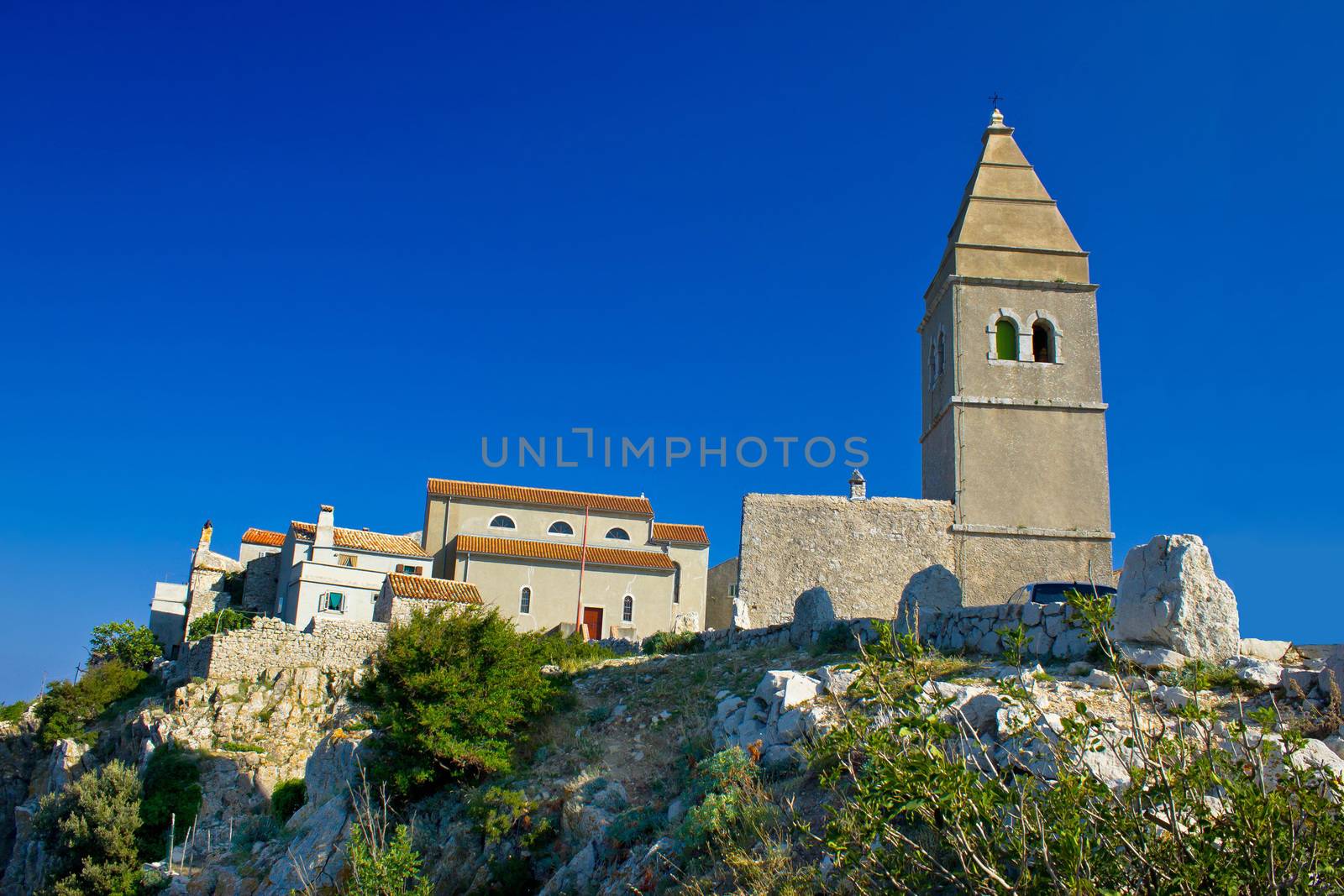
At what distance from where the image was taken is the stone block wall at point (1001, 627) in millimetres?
11391

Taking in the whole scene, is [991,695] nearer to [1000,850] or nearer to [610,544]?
[1000,850]

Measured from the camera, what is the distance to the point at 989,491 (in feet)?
74.8

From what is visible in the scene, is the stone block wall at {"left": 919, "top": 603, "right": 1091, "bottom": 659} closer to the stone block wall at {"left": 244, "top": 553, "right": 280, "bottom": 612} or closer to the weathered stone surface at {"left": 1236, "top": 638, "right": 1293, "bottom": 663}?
the weathered stone surface at {"left": 1236, "top": 638, "right": 1293, "bottom": 663}

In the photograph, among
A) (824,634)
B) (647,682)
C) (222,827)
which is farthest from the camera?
(222,827)

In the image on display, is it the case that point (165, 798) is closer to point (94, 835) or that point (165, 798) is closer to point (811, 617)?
point (94, 835)

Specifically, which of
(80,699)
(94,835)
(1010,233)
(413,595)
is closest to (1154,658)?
(1010,233)

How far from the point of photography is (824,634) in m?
16.1

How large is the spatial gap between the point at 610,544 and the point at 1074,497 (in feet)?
66.8

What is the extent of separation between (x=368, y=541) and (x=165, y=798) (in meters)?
15.5

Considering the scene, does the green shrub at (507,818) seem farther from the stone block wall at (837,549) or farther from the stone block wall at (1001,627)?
the stone block wall at (837,549)

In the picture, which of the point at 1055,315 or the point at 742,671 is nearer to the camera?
the point at 742,671

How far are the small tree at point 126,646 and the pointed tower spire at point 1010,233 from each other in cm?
3247

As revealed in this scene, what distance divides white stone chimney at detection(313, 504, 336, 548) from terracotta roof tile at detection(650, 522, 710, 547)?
40.7 ft

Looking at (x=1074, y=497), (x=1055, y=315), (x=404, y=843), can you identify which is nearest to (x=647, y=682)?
(x=404, y=843)
